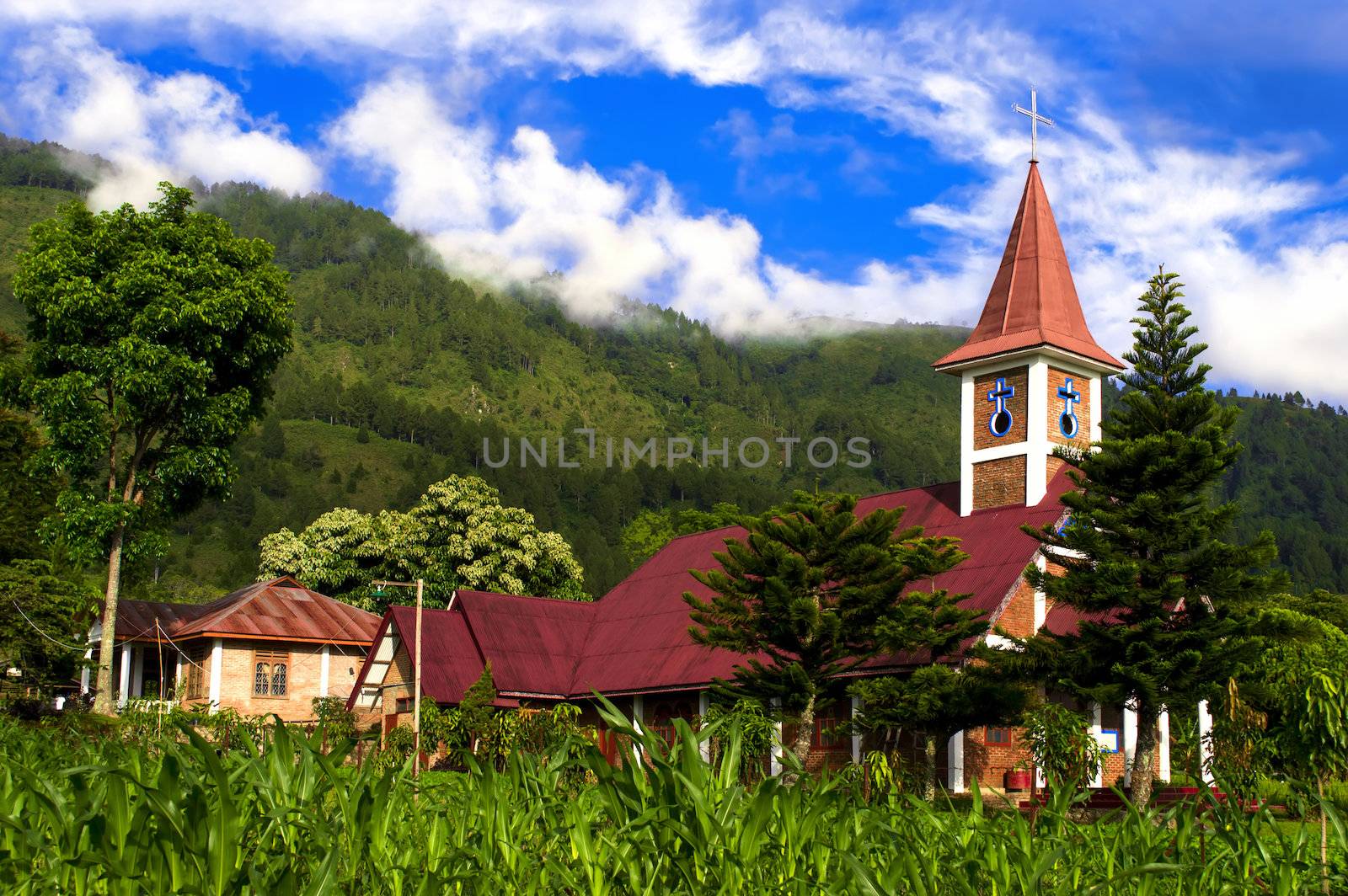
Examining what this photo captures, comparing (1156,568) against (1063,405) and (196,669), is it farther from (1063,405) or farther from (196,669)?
(196,669)

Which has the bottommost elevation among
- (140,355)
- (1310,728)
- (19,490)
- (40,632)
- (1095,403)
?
(1310,728)

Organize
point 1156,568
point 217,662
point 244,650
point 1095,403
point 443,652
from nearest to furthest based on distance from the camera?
point 1156,568, point 1095,403, point 443,652, point 217,662, point 244,650

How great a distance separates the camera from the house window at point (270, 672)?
99.7 feet

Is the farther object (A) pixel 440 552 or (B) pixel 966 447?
(A) pixel 440 552

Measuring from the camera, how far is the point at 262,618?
1201 inches

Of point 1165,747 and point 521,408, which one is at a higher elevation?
point 521,408

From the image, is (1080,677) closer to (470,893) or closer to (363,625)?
(470,893)

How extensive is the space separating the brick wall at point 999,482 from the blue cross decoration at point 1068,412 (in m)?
1.03

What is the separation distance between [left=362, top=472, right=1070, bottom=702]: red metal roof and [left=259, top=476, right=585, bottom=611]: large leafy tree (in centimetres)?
1006

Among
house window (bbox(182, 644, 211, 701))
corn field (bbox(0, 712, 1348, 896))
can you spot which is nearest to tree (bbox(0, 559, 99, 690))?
house window (bbox(182, 644, 211, 701))

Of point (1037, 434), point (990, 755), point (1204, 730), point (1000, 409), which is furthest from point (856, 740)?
point (1000, 409)

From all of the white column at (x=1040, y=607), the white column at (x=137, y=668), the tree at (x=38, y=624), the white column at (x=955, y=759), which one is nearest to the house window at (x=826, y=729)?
the white column at (x=955, y=759)

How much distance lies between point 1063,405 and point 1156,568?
632 cm

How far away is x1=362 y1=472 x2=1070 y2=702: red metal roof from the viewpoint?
22.5m
